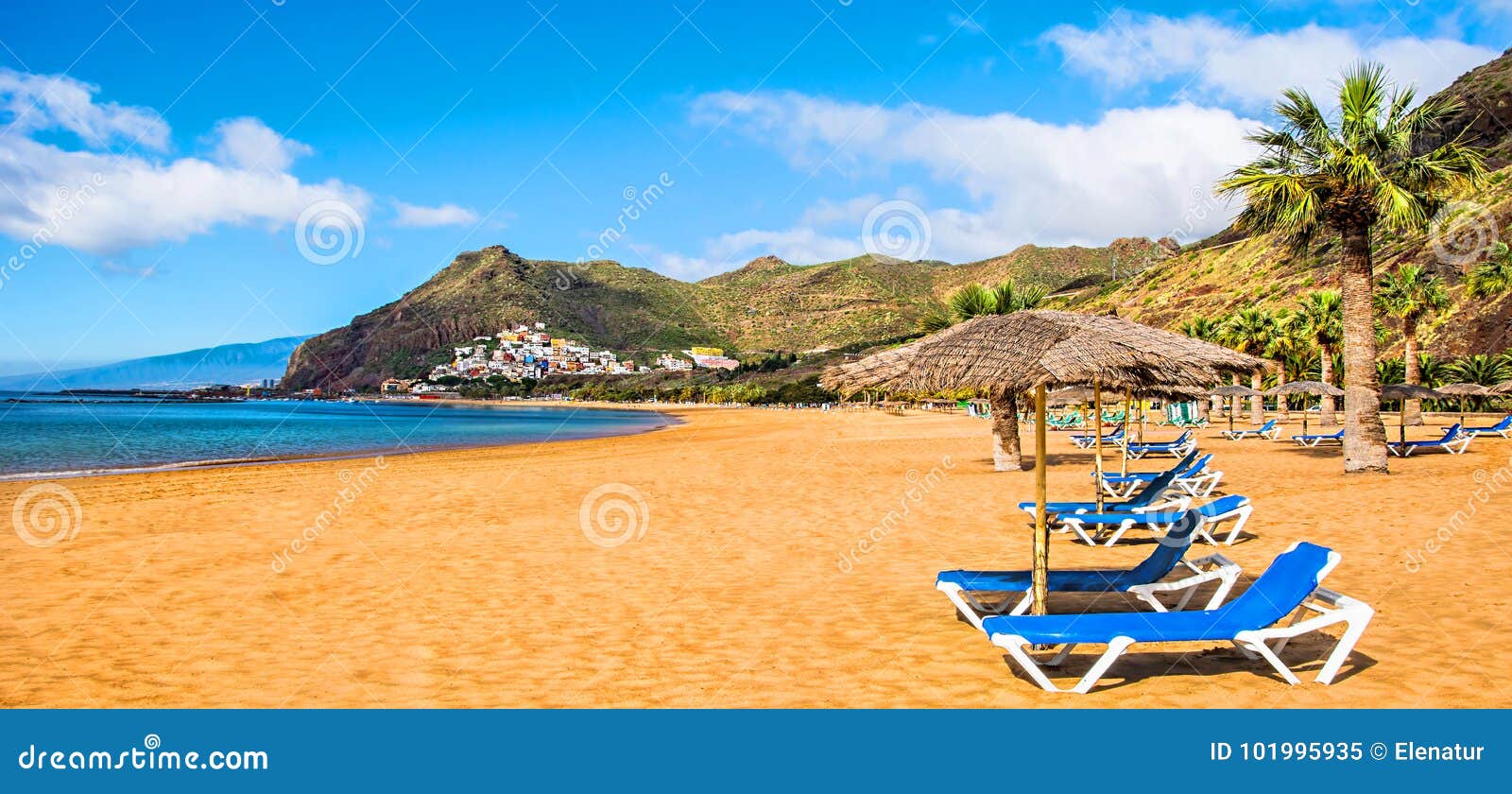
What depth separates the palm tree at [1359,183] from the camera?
42.9ft

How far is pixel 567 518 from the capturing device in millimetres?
11578

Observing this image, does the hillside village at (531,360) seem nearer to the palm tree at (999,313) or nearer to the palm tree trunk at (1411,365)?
the palm tree trunk at (1411,365)

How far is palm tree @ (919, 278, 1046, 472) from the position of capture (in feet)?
52.6

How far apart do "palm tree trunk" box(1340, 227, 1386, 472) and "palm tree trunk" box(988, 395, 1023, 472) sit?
17.2 feet

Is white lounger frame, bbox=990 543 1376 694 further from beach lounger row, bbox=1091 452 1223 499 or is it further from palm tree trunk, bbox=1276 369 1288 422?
palm tree trunk, bbox=1276 369 1288 422

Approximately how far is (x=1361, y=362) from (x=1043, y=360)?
11807 mm

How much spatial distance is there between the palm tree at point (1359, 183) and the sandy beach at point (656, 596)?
1642 millimetres

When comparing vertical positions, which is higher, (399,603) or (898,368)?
(898,368)

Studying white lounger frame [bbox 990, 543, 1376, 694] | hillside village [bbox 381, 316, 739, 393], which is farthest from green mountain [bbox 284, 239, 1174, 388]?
white lounger frame [bbox 990, 543, 1376, 694]

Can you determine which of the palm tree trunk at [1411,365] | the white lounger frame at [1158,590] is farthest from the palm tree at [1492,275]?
the white lounger frame at [1158,590]

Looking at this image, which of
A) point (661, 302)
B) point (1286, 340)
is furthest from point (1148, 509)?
point (661, 302)

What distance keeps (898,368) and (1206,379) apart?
87.1 inches
